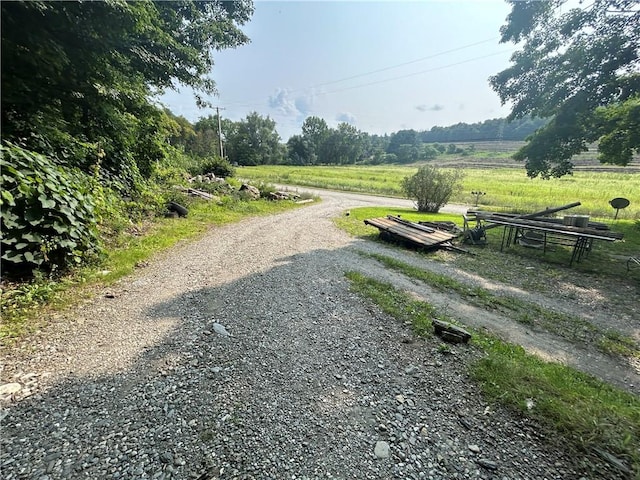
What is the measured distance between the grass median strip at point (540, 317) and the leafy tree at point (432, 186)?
10944 millimetres

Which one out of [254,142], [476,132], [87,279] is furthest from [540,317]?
[476,132]

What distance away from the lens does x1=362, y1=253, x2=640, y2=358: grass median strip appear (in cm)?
416

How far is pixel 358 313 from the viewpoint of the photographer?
4.34 metres

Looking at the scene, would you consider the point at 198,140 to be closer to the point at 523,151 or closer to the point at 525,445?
the point at 523,151

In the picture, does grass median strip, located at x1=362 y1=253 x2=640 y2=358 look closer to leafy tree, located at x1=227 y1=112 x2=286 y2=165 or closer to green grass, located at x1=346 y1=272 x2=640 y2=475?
green grass, located at x1=346 y1=272 x2=640 y2=475

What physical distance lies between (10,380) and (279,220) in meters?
9.72

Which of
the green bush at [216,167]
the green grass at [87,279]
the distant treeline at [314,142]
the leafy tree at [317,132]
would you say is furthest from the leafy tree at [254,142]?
the green grass at [87,279]

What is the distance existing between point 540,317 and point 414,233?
4894 mm

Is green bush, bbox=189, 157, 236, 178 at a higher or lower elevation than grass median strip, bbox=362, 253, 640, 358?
higher

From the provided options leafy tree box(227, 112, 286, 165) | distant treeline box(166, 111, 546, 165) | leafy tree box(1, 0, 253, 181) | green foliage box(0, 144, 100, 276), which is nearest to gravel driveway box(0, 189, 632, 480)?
green foliage box(0, 144, 100, 276)

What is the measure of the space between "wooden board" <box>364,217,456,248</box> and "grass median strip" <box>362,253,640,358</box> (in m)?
2.28

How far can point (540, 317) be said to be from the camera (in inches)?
193

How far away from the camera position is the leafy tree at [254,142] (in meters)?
70.8

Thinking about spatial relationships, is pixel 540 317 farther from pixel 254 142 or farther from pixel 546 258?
pixel 254 142
